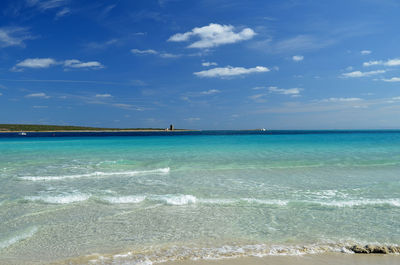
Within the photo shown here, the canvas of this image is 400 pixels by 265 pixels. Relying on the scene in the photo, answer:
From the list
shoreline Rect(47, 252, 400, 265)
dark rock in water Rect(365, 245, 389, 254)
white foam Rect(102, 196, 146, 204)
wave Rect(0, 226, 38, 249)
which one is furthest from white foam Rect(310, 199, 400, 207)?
wave Rect(0, 226, 38, 249)

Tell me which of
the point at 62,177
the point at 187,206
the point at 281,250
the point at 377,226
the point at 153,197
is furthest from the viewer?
the point at 62,177

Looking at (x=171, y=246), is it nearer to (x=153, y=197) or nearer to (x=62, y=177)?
(x=153, y=197)

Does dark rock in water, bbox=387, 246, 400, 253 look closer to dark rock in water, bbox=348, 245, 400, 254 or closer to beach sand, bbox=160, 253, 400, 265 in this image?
dark rock in water, bbox=348, 245, 400, 254

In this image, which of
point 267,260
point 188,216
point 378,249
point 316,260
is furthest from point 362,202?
point 188,216

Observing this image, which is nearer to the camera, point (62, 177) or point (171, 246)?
point (171, 246)

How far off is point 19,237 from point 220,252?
448 centimetres

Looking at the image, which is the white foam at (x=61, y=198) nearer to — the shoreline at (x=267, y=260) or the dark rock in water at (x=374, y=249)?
the shoreline at (x=267, y=260)

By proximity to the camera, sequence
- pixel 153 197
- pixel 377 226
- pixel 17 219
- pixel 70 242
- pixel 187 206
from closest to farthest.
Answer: pixel 70 242 < pixel 377 226 < pixel 17 219 < pixel 187 206 < pixel 153 197

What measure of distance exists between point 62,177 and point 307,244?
38.8 feet

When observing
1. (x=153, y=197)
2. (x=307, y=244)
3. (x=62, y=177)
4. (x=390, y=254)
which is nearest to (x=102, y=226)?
(x=153, y=197)

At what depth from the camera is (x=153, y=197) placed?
31.7 ft

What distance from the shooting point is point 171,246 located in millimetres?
5691

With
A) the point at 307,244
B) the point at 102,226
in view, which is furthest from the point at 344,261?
the point at 102,226

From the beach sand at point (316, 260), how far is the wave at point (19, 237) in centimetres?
346
